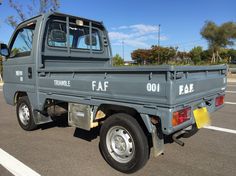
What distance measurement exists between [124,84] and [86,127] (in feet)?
3.49

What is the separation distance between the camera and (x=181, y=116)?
324cm

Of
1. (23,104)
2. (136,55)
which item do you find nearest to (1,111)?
(23,104)

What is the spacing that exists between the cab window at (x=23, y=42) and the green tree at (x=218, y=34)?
3472 centimetres

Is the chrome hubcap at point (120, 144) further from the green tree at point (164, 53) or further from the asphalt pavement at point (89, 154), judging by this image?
the green tree at point (164, 53)

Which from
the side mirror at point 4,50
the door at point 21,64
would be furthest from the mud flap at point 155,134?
the side mirror at point 4,50

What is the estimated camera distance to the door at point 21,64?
5172 millimetres

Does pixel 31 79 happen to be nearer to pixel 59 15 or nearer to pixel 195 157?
pixel 59 15

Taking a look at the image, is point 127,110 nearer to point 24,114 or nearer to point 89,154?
point 89,154

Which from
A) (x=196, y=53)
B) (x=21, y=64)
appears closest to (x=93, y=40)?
(x=21, y=64)

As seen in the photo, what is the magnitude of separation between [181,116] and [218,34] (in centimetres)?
3823

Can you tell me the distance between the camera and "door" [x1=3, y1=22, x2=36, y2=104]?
5172mm

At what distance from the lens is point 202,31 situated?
1550 inches

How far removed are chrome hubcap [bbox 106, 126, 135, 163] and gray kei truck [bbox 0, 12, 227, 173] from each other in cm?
1

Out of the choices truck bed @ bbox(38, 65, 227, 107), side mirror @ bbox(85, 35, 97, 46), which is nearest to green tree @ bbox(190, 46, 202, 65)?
side mirror @ bbox(85, 35, 97, 46)
